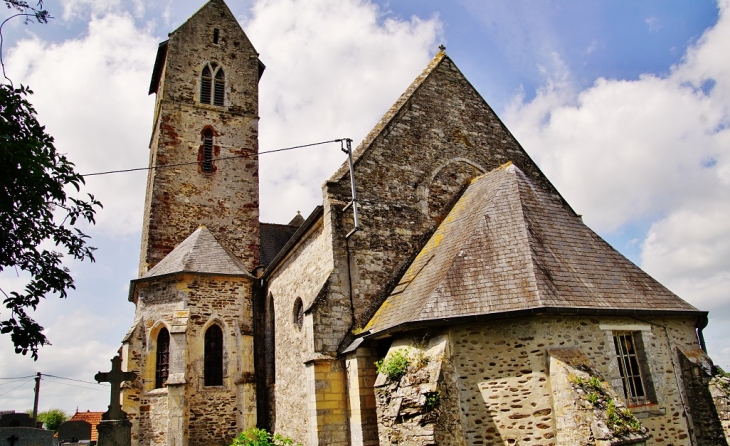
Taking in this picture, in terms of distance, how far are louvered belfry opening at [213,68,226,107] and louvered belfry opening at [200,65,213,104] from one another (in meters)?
0.26

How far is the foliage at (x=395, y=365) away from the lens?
9367mm

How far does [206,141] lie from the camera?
20.9 metres

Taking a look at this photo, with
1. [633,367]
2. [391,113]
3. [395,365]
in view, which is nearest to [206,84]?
[391,113]

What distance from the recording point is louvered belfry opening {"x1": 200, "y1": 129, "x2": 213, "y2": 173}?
20.3 meters

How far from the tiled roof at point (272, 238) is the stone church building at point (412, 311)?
20cm

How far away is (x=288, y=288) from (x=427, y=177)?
16.7 ft

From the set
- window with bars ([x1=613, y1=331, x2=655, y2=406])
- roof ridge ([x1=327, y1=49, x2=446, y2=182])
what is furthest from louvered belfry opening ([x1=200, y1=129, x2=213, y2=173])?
window with bars ([x1=613, y1=331, x2=655, y2=406])

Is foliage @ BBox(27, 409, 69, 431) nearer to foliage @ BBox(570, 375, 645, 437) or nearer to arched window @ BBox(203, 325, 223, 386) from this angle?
arched window @ BBox(203, 325, 223, 386)

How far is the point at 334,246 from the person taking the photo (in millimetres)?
11805

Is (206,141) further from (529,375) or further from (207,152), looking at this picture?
(529,375)

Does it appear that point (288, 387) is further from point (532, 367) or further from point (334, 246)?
point (532, 367)

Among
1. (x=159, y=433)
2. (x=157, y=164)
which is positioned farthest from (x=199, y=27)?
(x=159, y=433)

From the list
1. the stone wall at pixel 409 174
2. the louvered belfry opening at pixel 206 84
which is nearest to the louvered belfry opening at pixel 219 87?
the louvered belfry opening at pixel 206 84

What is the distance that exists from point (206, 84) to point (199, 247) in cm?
800
